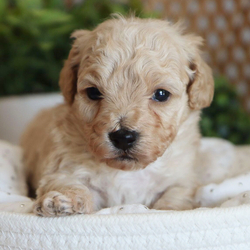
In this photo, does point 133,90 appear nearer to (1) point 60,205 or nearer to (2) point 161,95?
(2) point 161,95

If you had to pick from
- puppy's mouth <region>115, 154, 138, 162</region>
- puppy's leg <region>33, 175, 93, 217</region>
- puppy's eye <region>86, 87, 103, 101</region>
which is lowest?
puppy's leg <region>33, 175, 93, 217</region>

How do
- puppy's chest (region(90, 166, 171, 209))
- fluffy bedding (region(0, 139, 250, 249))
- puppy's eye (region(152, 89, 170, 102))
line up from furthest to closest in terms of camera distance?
puppy's chest (region(90, 166, 171, 209)) < puppy's eye (region(152, 89, 170, 102)) < fluffy bedding (region(0, 139, 250, 249))

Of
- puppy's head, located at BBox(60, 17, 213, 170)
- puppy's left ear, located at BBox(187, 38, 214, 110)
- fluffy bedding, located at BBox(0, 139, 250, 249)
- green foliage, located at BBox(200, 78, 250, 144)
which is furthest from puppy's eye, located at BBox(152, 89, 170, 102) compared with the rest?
green foliage, located at BBox(200, 78, 250, 144)

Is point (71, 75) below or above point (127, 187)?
above

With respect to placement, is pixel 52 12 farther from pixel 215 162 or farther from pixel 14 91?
pixel 215 162

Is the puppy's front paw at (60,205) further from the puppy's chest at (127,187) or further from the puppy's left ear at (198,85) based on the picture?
the puppy's left ear at (198,85)

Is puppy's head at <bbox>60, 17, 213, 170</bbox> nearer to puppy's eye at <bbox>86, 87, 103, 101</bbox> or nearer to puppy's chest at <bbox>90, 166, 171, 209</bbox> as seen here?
puppy's eye at <bbox>86, 87, 103, 101</bbox>

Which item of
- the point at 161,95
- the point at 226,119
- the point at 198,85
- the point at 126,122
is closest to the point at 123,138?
the point at 126,122

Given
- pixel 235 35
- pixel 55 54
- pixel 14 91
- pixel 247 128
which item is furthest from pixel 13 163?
pixel 235 35
